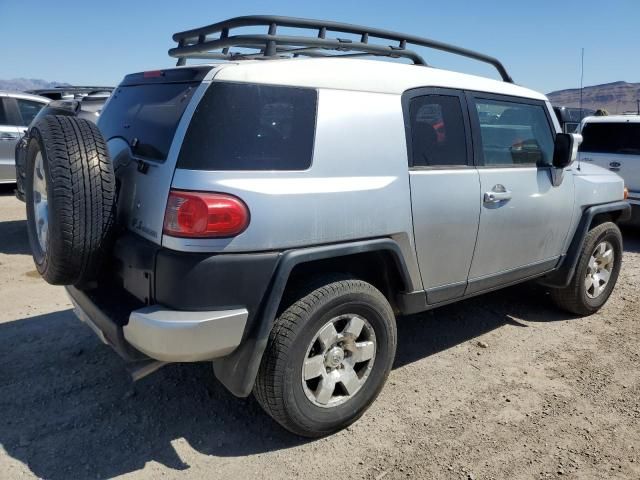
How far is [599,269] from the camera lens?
15.3 ft

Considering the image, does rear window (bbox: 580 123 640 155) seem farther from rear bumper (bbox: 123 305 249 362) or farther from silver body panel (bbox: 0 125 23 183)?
silver body panel (bbox: 0 125 23 183)

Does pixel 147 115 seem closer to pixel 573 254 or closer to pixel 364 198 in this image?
pixel 364 198

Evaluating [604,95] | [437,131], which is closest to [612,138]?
[437,131]

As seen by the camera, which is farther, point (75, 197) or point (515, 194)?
point (515, 194)

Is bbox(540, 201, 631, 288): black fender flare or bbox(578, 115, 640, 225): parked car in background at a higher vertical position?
bbox(578, 115, 640, 225): parked car in background

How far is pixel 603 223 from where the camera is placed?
14.8 ft

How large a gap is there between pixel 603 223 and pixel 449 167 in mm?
2168

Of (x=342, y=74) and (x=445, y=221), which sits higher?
(x=342, y=74)

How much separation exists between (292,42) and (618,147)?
6.77 meters

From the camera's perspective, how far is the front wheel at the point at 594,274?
438 cm

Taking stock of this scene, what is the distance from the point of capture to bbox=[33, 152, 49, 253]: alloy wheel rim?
263 centimetres

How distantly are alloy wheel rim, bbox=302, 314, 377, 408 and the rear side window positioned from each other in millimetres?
879

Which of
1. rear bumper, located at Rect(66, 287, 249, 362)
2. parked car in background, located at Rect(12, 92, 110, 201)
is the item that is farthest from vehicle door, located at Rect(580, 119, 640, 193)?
rear bumper, located at Rect(66, 287, 249, 362)

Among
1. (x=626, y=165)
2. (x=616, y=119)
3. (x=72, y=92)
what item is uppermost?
(x=72, y=92)
